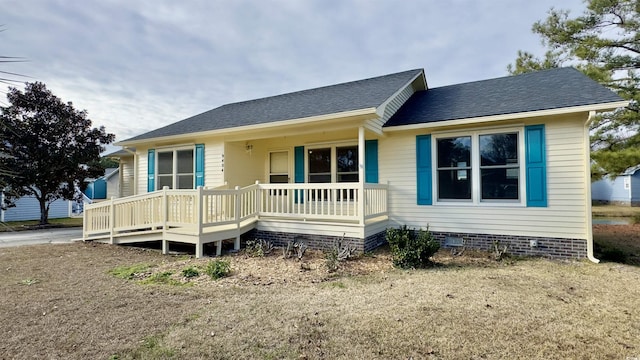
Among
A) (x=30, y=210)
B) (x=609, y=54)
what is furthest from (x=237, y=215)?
(x=30, y=210)

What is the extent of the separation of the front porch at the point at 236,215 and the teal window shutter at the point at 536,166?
309cm

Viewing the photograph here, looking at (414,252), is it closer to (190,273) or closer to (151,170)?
(190,273)

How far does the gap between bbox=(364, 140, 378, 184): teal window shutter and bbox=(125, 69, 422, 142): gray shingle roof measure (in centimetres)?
123

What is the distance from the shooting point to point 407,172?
25.7 ft

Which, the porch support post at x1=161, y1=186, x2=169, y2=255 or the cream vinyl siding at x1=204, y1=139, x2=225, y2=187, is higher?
the cream vinyl siding at x1=204, y1=139, x2=225, y2=187

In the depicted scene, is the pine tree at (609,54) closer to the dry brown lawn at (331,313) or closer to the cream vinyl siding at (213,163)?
the dry brown lawn at (331,313)

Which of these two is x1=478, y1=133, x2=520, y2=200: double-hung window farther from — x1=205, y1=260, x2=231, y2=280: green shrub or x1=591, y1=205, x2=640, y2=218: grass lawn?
x1=591, y1=205, x2=640, y2=218: grass lawn

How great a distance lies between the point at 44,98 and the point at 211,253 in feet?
39.0

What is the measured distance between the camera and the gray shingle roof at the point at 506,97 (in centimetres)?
631

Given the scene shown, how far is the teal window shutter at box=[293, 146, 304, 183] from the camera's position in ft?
30.4

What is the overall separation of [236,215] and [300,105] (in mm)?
3864

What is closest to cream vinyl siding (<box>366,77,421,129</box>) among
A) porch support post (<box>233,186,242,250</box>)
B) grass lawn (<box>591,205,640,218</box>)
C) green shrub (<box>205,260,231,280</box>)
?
porch support post (<box>233,186,242,250</box>)

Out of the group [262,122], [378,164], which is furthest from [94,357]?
[378,164]

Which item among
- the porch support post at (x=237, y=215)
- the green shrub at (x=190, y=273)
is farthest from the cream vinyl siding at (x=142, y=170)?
the green shrub at (x=190, y=273)
